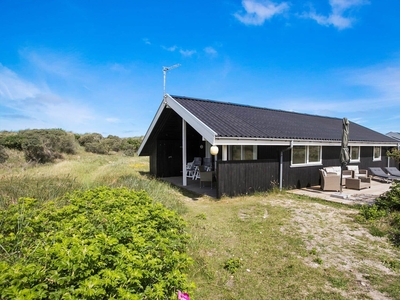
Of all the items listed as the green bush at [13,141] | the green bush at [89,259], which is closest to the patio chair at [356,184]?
the green bush at [89,259]

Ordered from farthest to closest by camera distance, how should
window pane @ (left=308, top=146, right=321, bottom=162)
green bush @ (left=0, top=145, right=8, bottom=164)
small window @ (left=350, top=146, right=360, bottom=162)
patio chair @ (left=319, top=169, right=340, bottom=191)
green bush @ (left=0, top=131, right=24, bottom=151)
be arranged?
green bush @ (left=0, top=131, right=24, bottom=151)
green bush @ (left=0, top=145, right=8, bottom=164)
small window @ (left=350, top=146, right=360, bottom=162)
window pane @ (left=308, top=146, right=321, bottom=162)
patio chair @ (left=319, top=169, right=340, bottom=191)

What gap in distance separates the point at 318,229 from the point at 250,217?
1.71 meters

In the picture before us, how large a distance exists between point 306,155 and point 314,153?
712 millimetres

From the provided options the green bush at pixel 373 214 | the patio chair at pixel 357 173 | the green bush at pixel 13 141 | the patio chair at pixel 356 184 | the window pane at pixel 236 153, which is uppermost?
the green bush at pixel 13 141

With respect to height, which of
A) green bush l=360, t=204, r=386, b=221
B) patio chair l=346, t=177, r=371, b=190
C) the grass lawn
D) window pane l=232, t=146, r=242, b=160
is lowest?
the grass lawn

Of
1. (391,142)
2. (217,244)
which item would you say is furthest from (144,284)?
(391,142)

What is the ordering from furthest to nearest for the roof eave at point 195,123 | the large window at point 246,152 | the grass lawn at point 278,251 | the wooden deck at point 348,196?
the large window at point 246,152, the wooden deck at point 348,196, the roof eave at point 195,123, the grass lawn at point 278,251

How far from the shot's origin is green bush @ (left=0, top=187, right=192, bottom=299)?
1640 mm

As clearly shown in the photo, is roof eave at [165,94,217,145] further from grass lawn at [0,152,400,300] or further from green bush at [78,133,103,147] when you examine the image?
green bush at [78,133,103,147]

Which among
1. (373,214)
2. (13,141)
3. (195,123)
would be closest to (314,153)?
(373,214)

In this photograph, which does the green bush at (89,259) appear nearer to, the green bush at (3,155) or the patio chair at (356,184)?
the patio chair at (356,184)

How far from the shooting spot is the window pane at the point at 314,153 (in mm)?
11281

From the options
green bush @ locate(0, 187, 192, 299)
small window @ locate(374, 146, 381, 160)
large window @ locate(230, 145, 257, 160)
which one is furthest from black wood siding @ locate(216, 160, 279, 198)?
small window @ locate(374, 146, 381, 160)

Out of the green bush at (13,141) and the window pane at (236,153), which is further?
the green bush at (13,141)
